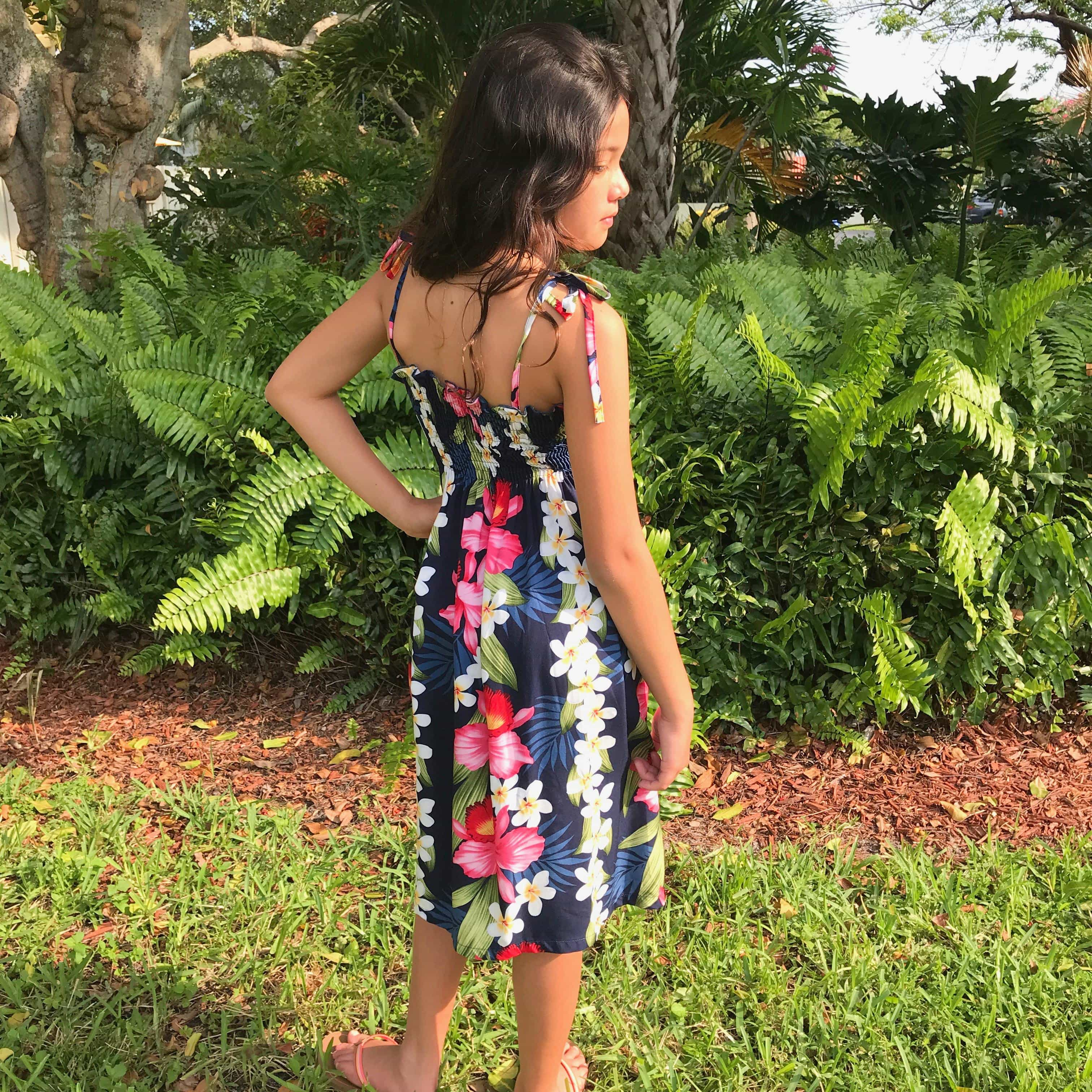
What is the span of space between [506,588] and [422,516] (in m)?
0.31

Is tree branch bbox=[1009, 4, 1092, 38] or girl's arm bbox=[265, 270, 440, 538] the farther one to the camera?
tree branch bbox=[1009, 4, 1092, 38]

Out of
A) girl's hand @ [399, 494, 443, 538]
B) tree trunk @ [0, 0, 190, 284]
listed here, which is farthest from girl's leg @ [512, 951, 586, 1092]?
tree trunk @ [0, 0, 190, 284]

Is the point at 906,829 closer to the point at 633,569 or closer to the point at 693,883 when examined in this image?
the point at 693,883

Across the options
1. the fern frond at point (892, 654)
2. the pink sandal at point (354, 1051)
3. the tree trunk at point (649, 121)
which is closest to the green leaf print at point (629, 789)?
the pink sandal at point (354, 1051)

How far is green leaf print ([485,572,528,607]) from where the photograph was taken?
1643 millimetres

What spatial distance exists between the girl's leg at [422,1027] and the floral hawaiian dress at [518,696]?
0.20 metres

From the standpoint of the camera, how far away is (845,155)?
5195 mm

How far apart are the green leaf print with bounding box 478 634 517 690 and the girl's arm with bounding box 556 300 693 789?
18 centimetres

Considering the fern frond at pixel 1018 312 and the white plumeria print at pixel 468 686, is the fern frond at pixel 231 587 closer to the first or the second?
the white plumeria print at pixel 468 686

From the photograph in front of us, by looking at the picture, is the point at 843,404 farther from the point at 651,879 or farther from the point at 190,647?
the point at 190,647

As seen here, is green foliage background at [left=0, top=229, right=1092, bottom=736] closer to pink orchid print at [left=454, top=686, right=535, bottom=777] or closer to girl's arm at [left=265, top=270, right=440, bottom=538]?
girl's arm at [left=265, top=270, right=440, bottom=538]

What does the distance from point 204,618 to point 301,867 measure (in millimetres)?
836

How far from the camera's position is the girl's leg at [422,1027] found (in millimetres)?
1979

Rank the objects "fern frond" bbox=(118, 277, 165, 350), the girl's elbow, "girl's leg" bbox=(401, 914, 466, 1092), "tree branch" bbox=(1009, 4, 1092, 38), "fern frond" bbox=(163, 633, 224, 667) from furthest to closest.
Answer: "tree branch" bbox=(1009, 4, 1092, 38)
"fern frond" bbox=(118, 277, 165, 350)
"fern frond" bbox=(163, 633, 224, 667)
"girl's leg" bbox=(401, 914, 466, 1092)
the girl's elbow
